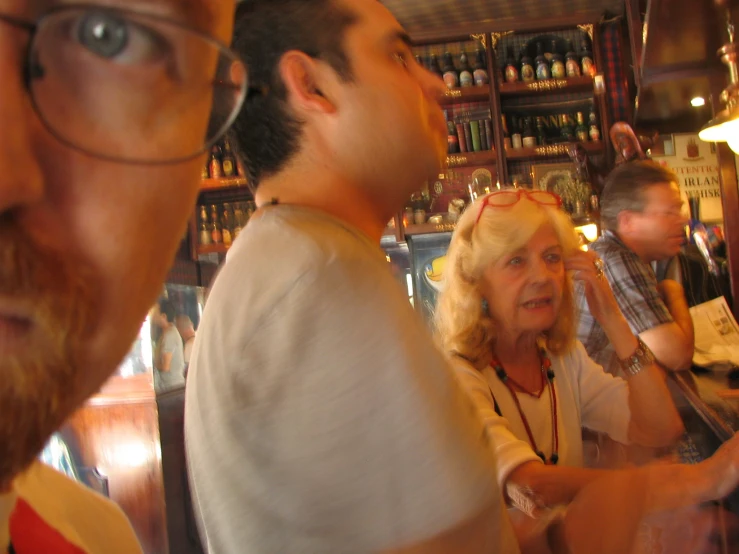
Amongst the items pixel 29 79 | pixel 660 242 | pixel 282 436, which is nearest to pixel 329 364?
pixel 282 436

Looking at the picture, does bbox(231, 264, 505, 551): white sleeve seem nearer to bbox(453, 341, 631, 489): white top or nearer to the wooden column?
bbox(453, 341, 631, 489): white top

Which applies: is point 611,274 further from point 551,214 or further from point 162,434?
point 162,434

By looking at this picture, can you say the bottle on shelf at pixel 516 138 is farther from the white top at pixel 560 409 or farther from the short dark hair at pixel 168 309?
Result: the white top at pixel 560 409

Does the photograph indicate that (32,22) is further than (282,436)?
No

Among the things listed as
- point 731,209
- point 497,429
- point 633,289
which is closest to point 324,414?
point 497,429

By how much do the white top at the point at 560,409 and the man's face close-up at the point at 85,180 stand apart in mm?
919

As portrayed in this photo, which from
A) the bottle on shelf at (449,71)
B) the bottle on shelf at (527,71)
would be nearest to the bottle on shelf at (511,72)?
the bottle on shelf at (527,71)

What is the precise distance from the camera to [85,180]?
0.34 m

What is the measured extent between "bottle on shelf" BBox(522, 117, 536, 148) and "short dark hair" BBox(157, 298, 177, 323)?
2.53 meters

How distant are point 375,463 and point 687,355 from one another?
6.33 feet

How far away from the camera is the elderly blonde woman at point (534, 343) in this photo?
55.1 inches

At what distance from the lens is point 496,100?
410 centimetres

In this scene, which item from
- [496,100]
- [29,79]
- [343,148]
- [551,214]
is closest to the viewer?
[29,79]

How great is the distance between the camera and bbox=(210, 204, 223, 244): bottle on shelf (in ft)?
13.5
